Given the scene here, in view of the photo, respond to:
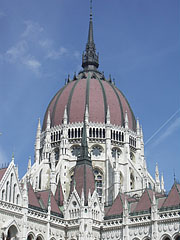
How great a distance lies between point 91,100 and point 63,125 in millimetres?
5992

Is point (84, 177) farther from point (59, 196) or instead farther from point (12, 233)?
point (12, 233)

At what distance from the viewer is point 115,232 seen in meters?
54.0

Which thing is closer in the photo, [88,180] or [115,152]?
[88,180]

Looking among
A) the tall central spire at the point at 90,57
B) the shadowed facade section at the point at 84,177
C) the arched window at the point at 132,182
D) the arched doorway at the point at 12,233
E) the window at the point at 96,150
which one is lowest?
the arched doorway at the point at 12,233

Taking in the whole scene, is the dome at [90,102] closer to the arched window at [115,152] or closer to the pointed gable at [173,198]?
the arched window at [115,152]

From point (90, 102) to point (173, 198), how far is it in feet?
88.9

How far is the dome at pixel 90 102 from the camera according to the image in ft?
246

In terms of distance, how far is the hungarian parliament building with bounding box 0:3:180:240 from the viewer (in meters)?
50.6

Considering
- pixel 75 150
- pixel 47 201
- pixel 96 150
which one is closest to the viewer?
pixel 47 201

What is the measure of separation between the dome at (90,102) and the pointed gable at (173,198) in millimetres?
23623

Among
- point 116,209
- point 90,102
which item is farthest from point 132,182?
point 116,209

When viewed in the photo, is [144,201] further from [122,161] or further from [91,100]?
[91,100]

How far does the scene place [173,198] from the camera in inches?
2050

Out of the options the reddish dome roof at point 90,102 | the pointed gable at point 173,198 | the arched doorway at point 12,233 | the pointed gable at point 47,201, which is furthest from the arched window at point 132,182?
the arched doorway at point 12,233
